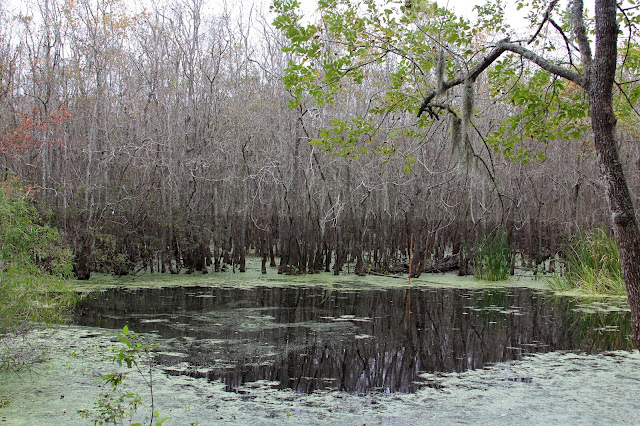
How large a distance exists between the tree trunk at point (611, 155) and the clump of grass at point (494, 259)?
767 cm

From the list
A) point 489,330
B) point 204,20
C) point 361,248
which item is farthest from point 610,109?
point 204,20

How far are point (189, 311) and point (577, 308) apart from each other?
5.15 metres

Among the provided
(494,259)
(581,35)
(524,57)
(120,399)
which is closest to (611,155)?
(581,35)

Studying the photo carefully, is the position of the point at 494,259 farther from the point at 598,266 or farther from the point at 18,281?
the point at 18,281

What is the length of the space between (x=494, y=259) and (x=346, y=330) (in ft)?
17.7

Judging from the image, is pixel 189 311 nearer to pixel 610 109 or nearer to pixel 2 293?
pixel 2 293

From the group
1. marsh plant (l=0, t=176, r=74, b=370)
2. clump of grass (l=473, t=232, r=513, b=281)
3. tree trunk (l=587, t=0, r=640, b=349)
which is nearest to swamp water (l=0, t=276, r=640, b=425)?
marsh plant (l=0, t=176, r=74, b=370)

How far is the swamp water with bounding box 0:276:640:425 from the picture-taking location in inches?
133

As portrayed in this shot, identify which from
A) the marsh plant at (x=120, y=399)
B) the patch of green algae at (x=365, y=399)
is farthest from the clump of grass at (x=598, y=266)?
the marsh plant at (x=120, y=399)

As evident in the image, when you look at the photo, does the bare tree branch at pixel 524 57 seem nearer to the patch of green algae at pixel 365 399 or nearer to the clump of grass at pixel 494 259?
the patch of green algae at pixel 365 399

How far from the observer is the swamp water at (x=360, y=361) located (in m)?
3.38

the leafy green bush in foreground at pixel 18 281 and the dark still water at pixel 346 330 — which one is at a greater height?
the leafy green bush in foreground at pixel 18 281

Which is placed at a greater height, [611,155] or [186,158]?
[186,158]

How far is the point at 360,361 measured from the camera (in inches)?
183
